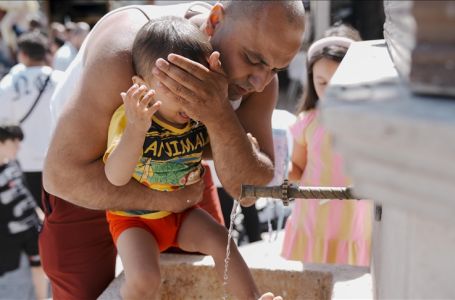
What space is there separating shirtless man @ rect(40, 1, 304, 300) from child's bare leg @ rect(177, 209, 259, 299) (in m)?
0.10

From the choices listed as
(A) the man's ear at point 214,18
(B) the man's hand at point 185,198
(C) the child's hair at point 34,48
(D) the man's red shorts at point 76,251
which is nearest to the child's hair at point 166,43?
(A) the man's ear at point 214,18

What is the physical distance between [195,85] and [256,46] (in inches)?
10.1

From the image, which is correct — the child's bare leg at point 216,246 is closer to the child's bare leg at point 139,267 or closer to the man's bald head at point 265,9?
the child's bare leg at point 139,267

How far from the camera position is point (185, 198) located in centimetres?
211

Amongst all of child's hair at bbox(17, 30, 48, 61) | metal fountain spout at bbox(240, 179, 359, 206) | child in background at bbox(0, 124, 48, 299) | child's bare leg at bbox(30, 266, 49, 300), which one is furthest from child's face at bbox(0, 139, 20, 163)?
metal fountain spout at bbox(240, 179, 359, 206)

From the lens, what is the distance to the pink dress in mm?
3025

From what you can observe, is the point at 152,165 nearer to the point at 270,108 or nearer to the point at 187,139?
the point at 187,139

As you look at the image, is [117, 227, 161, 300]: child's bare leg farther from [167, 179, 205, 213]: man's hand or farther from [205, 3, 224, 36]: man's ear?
[205, 3, 224, 36]: man's ear

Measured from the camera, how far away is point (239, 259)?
83.0 inches

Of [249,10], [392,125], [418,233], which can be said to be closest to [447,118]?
[392,125]

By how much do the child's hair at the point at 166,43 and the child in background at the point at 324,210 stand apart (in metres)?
1.27

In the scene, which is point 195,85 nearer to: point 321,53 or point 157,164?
point 157,164

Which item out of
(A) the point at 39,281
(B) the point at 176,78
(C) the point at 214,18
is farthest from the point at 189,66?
(A) the point at 39,281

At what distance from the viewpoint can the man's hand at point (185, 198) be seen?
6.88 feet
